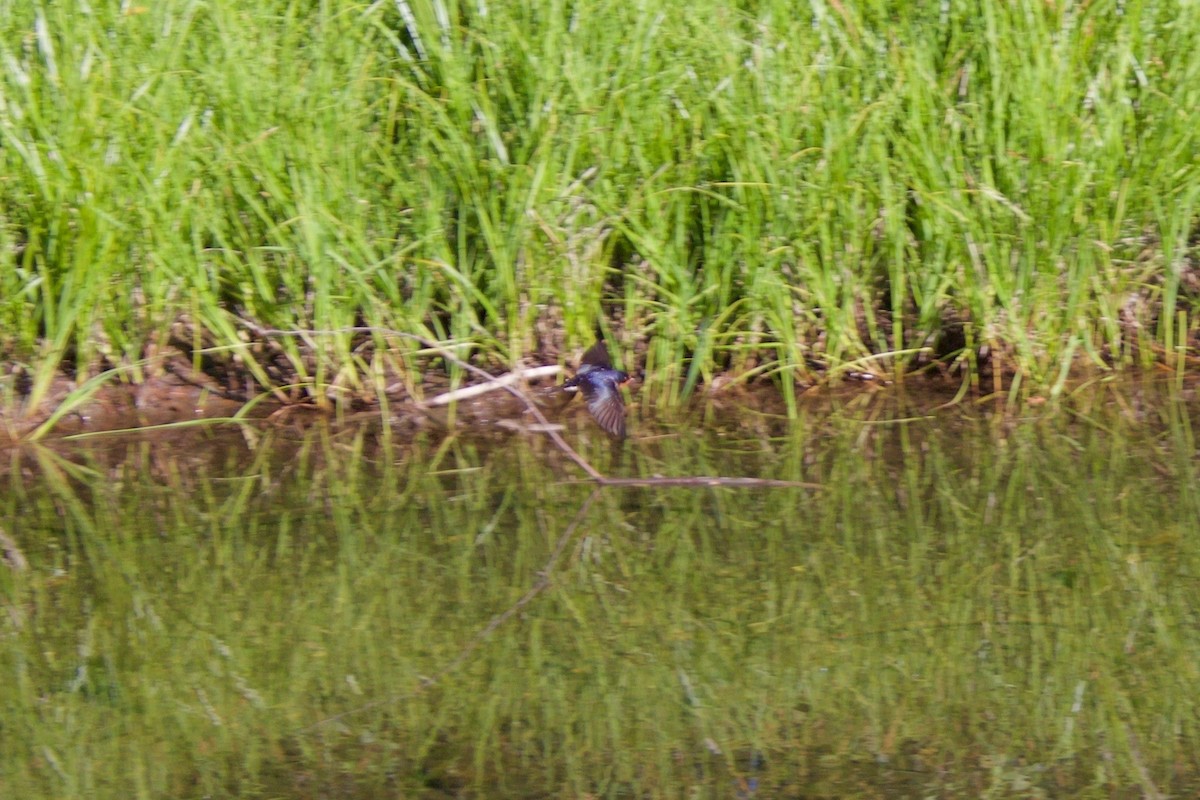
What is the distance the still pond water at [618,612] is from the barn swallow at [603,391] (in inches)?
3.9

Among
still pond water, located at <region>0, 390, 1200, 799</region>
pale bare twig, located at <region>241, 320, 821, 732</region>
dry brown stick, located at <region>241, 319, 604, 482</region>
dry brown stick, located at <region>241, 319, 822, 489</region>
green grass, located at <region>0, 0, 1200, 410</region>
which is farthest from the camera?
green grass, located at <region>0, 0, 1200, 410</region>

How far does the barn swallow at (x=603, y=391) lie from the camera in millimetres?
2979

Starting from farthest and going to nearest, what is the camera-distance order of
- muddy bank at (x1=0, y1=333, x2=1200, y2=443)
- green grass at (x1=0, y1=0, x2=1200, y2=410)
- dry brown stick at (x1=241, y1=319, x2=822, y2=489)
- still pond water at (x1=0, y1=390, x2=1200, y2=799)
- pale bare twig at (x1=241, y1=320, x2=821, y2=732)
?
muddy bank at (x1=0, y1=333, x2=1200, y2=443) < green grass at (x1=0, y1=0, x2=1200, y2=410) < dry brown stick at (x1=241, y1=319, x2=822, y2=489) < pale bare twig at (x1=241, y1=320, x2=821, y2=732) < still pond water at (x1=0, y1=390, x2=1200, y2=799)

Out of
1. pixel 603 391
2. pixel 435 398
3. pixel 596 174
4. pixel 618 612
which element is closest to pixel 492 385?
pixel 435 398

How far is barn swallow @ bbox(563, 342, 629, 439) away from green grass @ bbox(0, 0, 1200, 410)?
8.2 inches

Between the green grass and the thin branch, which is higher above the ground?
the green grass

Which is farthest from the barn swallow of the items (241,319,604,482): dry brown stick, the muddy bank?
the muddy bank

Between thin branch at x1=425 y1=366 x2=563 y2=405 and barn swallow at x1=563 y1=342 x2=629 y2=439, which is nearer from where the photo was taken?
barn swallow at x1=563 y1=342 x2=629 y2=439

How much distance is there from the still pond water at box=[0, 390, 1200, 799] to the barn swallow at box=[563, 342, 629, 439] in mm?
100

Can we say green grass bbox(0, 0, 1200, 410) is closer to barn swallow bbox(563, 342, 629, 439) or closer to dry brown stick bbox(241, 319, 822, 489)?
dry brown stick bbox(241, 319, 822, 489)

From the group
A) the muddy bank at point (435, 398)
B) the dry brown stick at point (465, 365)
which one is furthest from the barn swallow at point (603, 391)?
the muddy bank at point (435, 398)

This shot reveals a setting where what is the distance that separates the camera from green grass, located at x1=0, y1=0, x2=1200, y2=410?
316 centimetres

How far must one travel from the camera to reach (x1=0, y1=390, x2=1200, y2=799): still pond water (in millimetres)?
2008

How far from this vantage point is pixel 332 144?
3.22 metres
